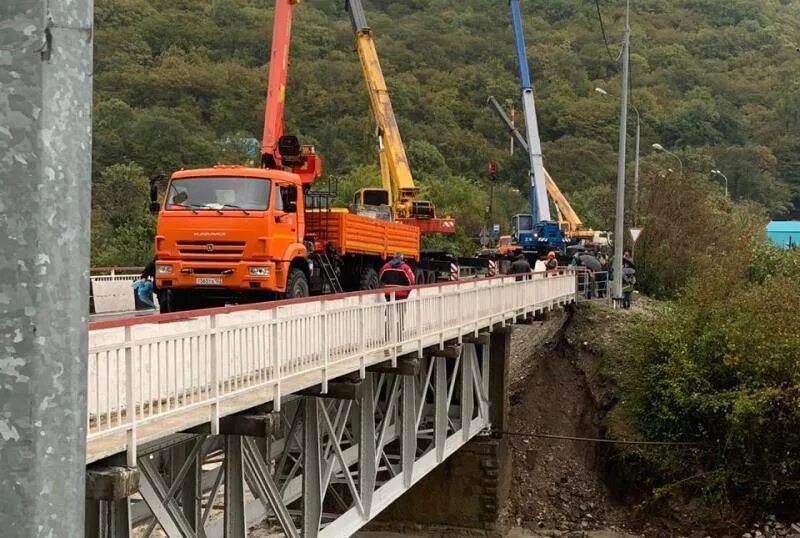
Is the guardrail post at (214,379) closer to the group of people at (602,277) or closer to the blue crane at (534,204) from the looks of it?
the group of people at (602,277)

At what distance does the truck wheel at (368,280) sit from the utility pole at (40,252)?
1732 centimetres

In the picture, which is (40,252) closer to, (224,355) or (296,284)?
(224,355)

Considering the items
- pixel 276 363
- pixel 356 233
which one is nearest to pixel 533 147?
pixel 356 233

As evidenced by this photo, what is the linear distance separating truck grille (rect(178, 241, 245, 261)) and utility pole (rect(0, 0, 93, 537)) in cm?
1215

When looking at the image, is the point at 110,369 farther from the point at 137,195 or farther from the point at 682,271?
the point at 137,195

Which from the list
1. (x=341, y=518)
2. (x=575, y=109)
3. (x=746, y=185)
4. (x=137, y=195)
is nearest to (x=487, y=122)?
(x=575, y=109)

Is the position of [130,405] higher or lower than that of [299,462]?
higher

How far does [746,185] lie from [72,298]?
96.1m

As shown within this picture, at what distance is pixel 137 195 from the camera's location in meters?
47.5

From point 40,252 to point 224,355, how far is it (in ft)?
18.6

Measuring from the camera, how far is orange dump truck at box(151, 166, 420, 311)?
44.9 feet

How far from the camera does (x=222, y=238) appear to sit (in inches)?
544

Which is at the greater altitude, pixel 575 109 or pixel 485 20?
pixel 485 20

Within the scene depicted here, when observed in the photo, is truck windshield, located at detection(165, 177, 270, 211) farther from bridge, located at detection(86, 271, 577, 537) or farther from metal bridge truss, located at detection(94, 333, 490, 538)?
metal bridge truss, located at detection(94, 333, 490, 538)
